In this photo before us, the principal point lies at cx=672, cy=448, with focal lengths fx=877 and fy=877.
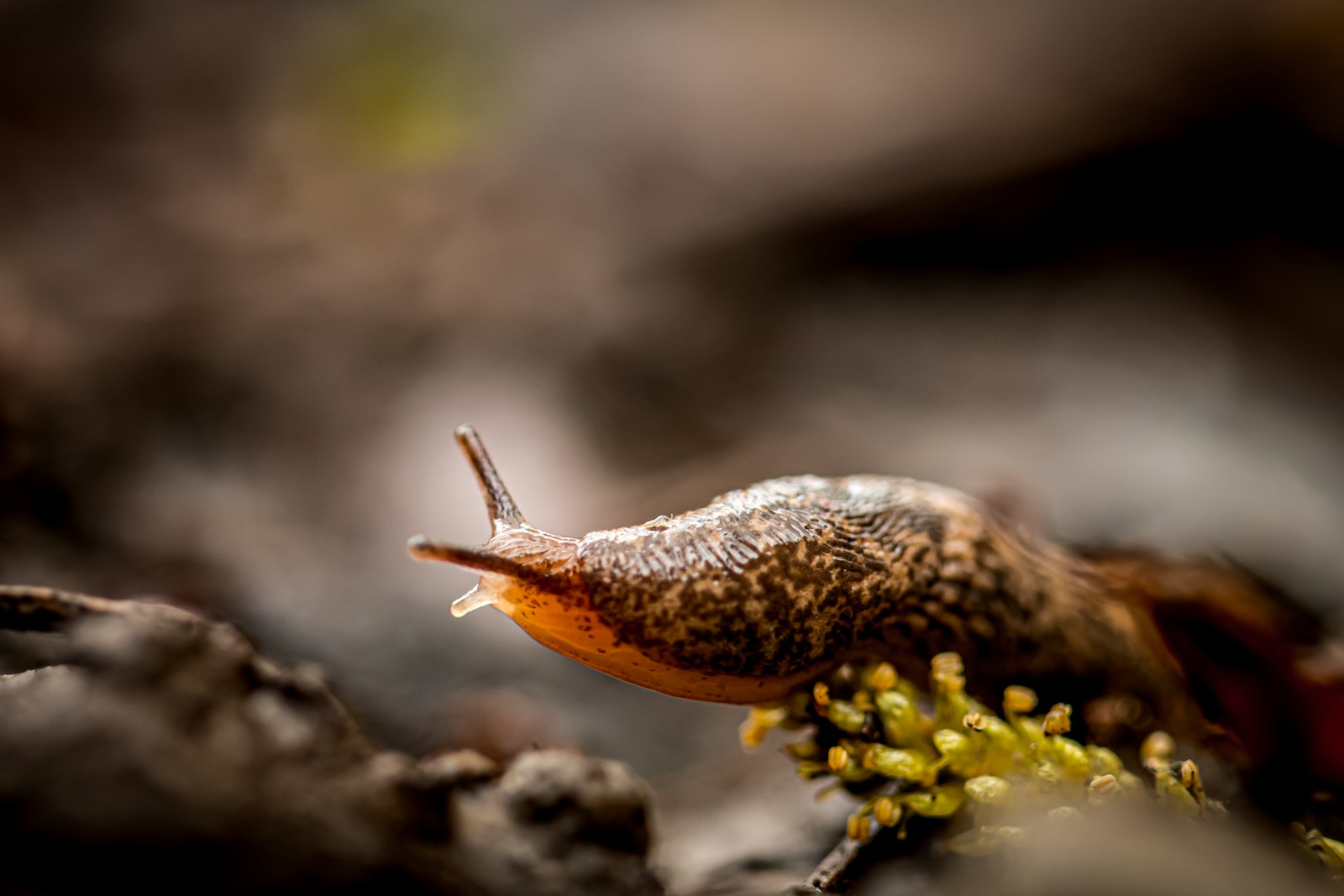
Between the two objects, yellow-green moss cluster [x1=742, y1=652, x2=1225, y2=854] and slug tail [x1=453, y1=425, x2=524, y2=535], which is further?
slug tail [x1=453, y1=425, x2=524, y2=535]

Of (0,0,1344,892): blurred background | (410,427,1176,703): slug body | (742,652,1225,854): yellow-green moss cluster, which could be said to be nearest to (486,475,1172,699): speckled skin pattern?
(410,427,1176,703): slug body

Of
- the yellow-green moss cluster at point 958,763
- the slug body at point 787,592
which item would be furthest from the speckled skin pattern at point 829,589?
the yellow-green moss cluster at point 958,763

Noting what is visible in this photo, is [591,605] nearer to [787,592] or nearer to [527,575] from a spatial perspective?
[527,575]

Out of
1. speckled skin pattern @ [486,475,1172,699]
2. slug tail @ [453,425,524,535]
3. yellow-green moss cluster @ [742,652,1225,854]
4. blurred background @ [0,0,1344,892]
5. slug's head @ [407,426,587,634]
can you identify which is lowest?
yellow-green moss cluster @ [742,652,1225,854]

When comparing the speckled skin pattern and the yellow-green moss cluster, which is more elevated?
the speckled skin pattern

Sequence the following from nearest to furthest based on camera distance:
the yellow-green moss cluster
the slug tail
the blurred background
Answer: the yellow-green moss cluster
the slug tail
the blurred background

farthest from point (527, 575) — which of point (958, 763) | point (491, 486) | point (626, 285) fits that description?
point (626, 285)

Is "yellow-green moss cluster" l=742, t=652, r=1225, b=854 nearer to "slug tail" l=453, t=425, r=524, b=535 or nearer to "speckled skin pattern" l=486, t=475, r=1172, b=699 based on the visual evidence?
"speckled skin pattern" l=486, t=475, r=1172, b=699

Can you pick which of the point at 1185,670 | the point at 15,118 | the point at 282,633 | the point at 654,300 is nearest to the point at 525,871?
the point at 282,633
